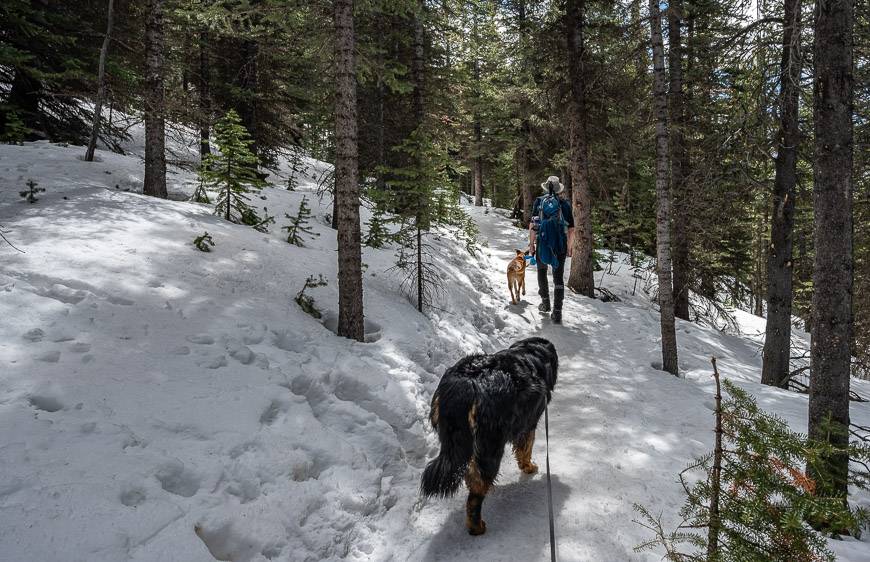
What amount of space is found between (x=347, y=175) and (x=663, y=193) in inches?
202

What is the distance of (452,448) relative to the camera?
3275 millimetres

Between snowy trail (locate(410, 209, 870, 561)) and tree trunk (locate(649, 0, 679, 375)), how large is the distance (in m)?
0.62

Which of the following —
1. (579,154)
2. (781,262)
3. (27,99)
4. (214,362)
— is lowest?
(214,362)

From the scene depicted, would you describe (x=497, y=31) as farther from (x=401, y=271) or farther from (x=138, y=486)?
(x=138, y=486)

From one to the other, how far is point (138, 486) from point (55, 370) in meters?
1.33

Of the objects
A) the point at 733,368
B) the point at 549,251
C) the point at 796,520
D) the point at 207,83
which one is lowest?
the point at 733,368

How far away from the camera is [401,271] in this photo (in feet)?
27.4

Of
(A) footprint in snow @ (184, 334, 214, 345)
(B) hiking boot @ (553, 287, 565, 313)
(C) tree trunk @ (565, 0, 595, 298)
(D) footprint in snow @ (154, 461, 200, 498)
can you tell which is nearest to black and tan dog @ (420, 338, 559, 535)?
(D) footprint in snow @ (154, 461, 200, 498)

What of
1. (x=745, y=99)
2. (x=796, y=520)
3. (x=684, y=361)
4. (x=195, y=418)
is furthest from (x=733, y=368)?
(x=195, y=418)

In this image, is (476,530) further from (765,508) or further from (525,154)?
(525,154)

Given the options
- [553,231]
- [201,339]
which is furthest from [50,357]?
[553,231]

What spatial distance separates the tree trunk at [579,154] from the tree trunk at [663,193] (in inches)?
157

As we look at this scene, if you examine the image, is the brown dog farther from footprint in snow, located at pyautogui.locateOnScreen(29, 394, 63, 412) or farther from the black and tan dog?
footprint in snow, located at pyautogui.locateOnScreen(29, 394, 63, 412)

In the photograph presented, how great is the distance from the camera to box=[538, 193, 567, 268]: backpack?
352 inches
